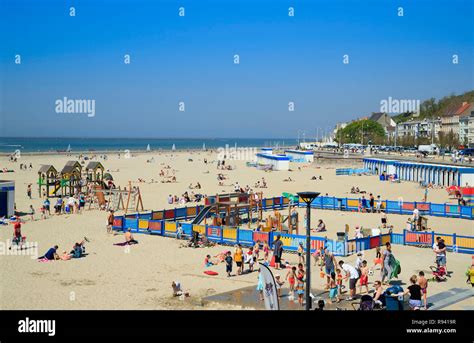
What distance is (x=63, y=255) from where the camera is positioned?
18359 millimetres

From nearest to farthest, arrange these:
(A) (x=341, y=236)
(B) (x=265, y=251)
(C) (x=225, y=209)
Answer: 1. (B) (x=265, y=251)
2. (A) (x=341, y=236)
3. (C) (x=225, y=209)

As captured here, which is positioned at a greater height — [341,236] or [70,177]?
[70,177]

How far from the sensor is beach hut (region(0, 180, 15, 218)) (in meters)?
26.0

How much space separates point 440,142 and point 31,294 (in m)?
85.4

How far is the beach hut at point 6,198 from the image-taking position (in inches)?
1023

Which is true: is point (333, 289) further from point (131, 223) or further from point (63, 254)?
point (131, 223)

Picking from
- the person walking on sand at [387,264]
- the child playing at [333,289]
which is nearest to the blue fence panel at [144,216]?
the person walking on sand at [387,264]

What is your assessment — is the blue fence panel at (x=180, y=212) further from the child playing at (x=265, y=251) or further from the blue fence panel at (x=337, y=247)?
the blue fence panel at (x=337, y=247)

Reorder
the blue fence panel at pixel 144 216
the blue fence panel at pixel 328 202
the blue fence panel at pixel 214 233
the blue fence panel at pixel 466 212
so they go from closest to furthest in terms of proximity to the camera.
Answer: the blue fence panel at pixel 214 233 → the blue fence panel at pixel 144 216 → the blue fence panel at pixel 466 212 → the blue fence panel at pixel 328 202

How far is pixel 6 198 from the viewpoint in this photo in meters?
26.1

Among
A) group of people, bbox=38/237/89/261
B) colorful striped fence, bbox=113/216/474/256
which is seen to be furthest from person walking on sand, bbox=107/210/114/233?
group of people, bbox=38/237/89/261

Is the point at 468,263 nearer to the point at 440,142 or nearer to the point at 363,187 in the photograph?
the point at 363,187

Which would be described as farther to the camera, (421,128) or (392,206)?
(421,128)

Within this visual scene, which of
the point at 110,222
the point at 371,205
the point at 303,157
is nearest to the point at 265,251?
the point at 110,222
